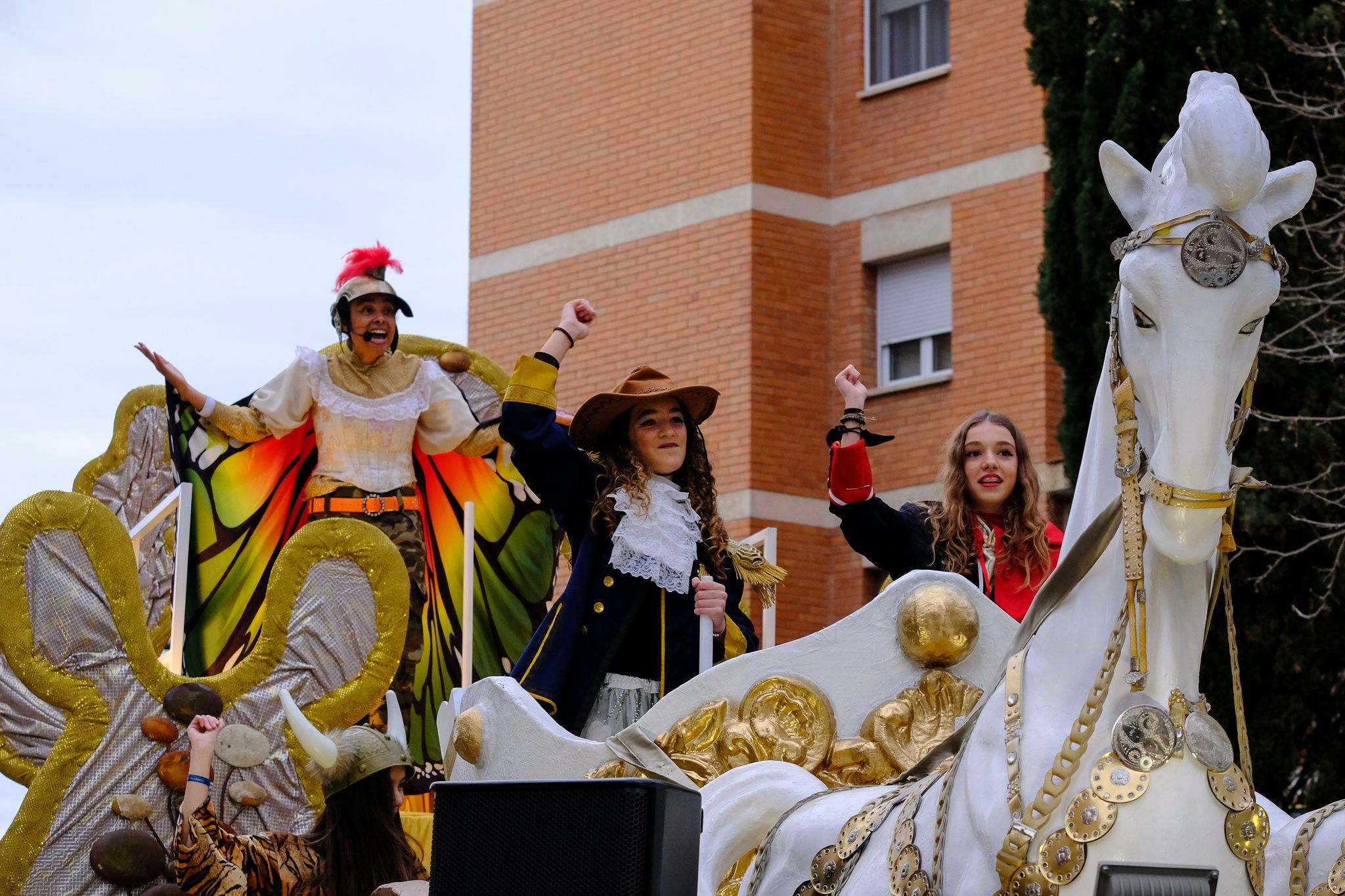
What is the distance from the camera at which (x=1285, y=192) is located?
381 centimetres

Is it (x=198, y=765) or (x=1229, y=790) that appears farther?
(x=198, y=765)

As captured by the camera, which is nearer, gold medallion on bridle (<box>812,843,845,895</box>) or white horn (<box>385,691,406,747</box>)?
gold medallion on bridle (<box>812,843,845,895</box>)

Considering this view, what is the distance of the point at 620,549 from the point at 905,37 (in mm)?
13450

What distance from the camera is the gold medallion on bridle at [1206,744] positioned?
370cm

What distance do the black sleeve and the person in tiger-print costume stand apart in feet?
4.74

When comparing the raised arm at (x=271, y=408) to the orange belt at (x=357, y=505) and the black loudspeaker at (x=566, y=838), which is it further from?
the black loudspeaker at (x=566, y=838)

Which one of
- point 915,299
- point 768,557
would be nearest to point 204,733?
point 768,557

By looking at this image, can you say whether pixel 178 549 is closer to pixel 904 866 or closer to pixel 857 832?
pixel 857 832

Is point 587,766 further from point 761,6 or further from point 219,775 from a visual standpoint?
point 761,6

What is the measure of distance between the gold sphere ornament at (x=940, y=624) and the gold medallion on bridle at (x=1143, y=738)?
1.37 m

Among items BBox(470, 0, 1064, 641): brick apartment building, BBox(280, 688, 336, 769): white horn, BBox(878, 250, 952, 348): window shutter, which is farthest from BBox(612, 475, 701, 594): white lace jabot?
BBox(878, 250, 952, 348): window shutter

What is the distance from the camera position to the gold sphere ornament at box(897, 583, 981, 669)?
506 centimetres

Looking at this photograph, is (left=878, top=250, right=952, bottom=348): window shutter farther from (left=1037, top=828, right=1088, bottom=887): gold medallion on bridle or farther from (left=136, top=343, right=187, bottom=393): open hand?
(left=1037, top=828, right=1088, bottom=887): gold medallion on bridle

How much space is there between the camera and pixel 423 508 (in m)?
9.38
